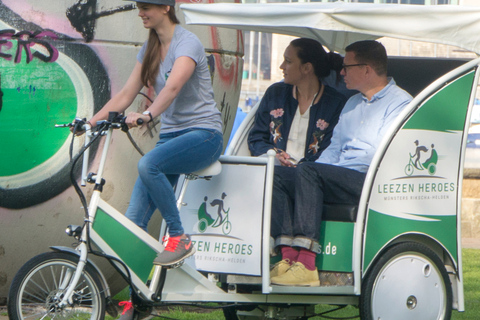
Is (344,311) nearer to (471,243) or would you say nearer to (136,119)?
(136,119)

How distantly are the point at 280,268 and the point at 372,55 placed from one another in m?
1.37

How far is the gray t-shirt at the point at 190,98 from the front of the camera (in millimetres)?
4223

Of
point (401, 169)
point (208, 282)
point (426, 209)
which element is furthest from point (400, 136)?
point (208, 282)

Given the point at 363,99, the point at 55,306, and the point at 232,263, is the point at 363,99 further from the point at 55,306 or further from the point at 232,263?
the point at 55,306

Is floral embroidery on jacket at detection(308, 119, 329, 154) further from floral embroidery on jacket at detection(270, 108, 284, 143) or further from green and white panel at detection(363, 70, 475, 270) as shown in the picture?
green and white panel at detection(363, 70, 475, 270)

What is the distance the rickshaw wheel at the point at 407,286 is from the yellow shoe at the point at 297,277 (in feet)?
1.09

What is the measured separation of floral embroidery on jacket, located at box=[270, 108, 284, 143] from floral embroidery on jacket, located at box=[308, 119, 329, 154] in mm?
211

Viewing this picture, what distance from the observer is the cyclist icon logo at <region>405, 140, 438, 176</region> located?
15.0 ft

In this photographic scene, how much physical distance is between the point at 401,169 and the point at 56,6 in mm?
2252

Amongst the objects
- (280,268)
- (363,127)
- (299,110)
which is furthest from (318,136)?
(280,268)

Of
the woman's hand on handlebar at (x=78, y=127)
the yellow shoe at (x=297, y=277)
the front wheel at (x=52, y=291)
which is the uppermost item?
the woman's hand on handlebar at (x=78, y=127)

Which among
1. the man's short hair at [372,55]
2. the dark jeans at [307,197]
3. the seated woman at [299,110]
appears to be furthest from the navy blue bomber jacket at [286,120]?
the dark jeans at [307,197]

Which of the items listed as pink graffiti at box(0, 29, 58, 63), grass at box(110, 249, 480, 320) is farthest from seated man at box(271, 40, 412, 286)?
pink graffiti at box(0, 29, 58, 63)

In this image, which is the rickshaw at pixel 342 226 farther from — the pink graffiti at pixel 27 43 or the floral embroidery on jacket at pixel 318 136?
the pink graffiti at pixel 27 43
